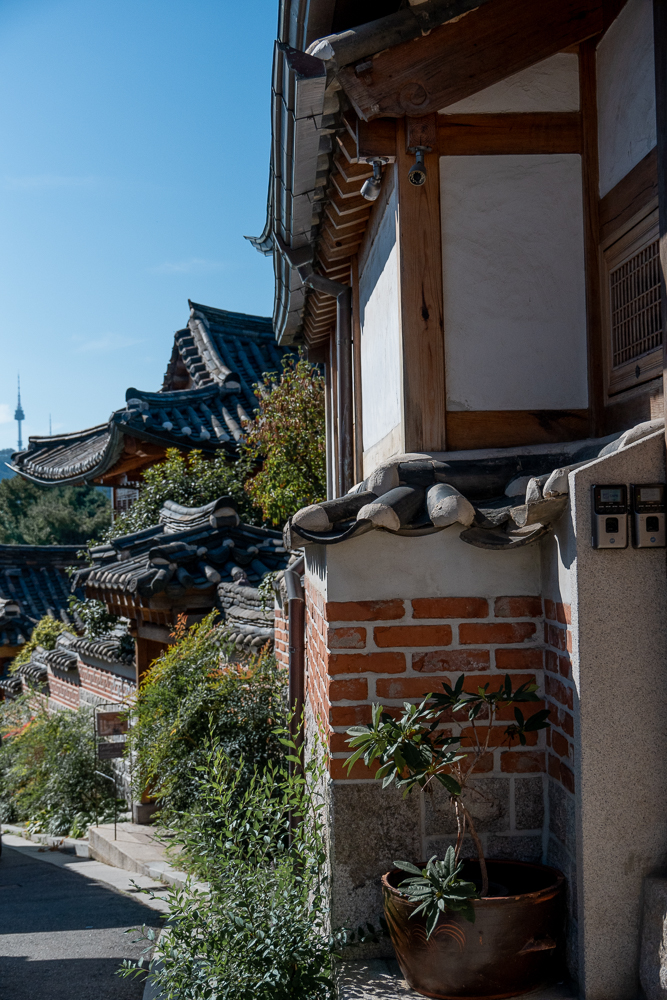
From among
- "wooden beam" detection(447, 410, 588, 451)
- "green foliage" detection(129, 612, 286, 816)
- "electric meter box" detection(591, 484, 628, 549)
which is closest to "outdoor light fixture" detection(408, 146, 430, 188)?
"wooden beam" detection(447, 410, 588, 451)

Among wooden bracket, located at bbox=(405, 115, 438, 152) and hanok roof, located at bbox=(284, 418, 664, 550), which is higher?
wooden bracket, located at bbox=(405, 115, 438, 152)

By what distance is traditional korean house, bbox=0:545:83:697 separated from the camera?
1712cm

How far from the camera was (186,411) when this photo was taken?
13.8 meters

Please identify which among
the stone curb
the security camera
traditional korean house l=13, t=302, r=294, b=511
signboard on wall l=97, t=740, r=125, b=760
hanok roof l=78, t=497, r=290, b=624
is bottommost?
the stone curb

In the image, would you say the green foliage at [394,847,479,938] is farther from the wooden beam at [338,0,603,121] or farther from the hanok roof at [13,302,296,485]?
the hanok roof at [13,302,296,485]

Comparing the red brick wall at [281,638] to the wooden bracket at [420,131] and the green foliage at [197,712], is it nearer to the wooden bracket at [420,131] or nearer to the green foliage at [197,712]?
the green foliage at [197,712]

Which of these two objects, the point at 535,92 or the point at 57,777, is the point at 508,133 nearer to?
the point at 535,92

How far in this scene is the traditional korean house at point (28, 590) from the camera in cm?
1712

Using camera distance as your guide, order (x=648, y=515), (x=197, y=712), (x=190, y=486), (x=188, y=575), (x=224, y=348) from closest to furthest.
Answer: (x=648, y=515) < (x=197, y=712) < (x=188, y=575) < (x=190, y=486) < (x=224, y=348)

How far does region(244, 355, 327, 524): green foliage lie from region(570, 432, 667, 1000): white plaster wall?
7.55 metres

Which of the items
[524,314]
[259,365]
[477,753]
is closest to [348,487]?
[524,314]

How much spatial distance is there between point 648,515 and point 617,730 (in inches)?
27.3

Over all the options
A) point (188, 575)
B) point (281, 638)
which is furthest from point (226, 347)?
point (281, 638)

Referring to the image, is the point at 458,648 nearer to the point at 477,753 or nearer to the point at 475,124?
the point at 477,753
